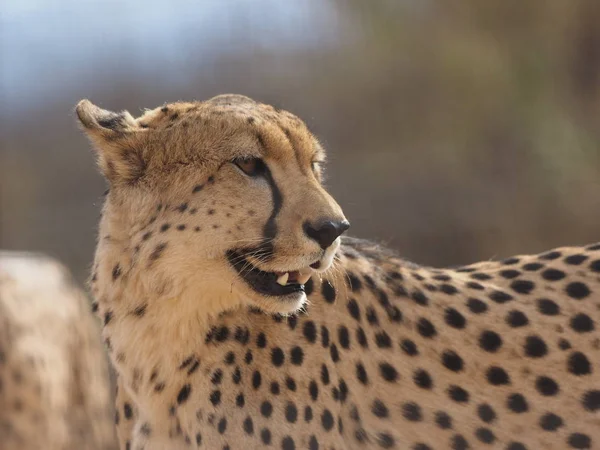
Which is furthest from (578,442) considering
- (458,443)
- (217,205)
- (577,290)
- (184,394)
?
(217,205)

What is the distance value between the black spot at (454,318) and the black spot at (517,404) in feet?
0.81

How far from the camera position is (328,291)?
9.68ft

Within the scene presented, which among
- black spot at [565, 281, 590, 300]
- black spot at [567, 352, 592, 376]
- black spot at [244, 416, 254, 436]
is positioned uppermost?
black spot at [565, 281, 590, 300]

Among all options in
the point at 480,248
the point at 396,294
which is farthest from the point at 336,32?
the point at 396,294

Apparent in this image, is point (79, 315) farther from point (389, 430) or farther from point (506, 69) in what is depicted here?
point (506, 69)

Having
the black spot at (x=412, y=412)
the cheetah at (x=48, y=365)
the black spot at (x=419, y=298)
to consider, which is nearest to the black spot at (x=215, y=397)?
the black spot at (x=412, y=412)

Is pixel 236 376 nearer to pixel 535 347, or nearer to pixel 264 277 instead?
pixel 264 277

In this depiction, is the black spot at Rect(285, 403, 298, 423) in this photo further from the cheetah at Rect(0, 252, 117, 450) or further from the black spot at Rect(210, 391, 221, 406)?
the cheetah at Rect(0, 252, 117, 450)

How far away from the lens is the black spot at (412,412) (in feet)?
9.64

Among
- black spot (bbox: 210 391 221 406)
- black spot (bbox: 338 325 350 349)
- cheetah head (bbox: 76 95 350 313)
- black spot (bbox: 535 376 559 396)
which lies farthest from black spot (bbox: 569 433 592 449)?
black spot (bbox: 210 391 221 406)

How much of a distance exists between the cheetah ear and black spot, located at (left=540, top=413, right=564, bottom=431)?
133cm

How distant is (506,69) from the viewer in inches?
388

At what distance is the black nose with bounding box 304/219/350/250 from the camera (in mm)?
2549

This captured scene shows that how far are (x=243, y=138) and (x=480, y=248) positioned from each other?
570 centimetres
